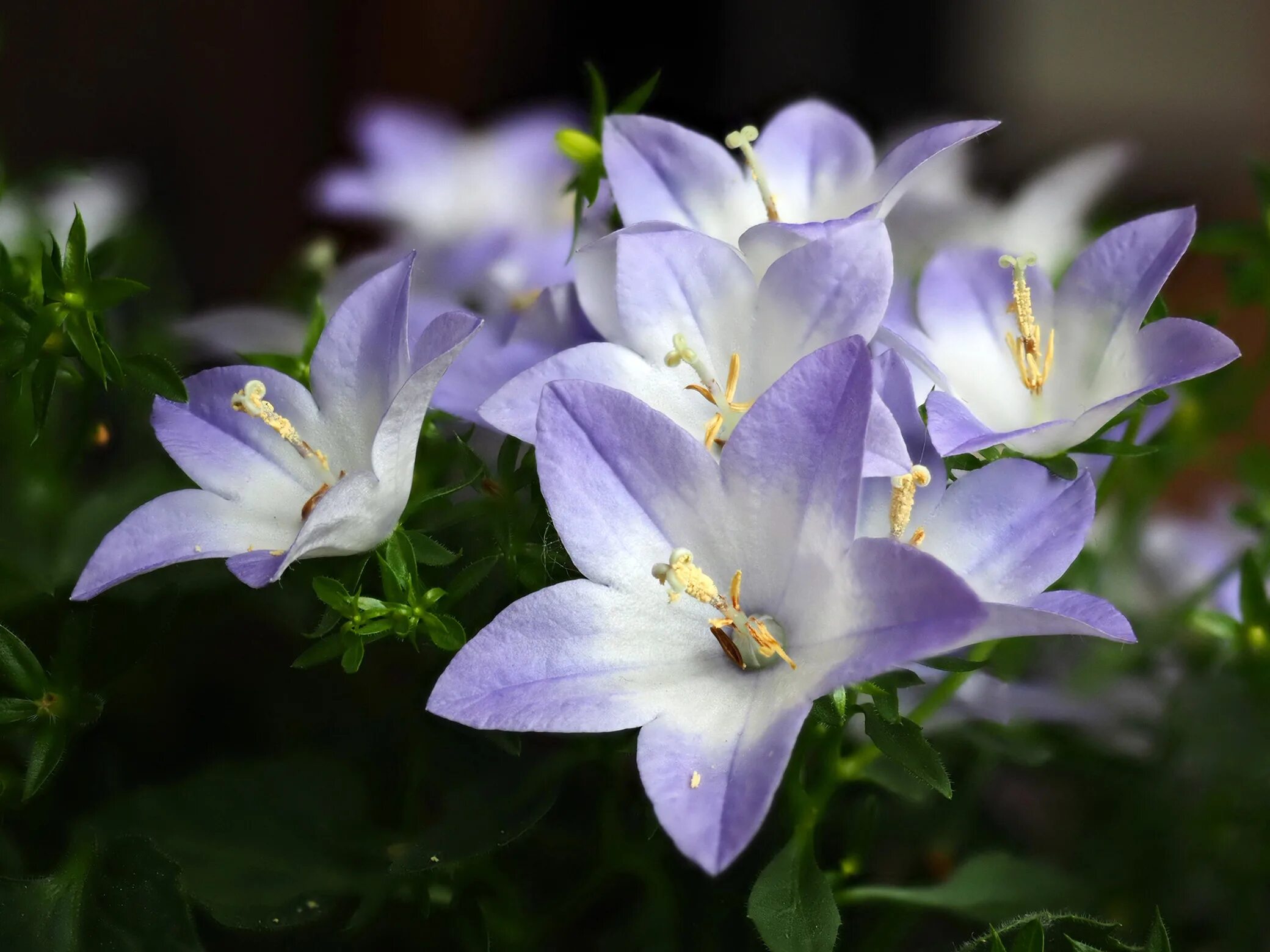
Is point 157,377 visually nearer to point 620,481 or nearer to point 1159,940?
point 620,481

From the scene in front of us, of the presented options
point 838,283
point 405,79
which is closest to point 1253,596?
point 838,283

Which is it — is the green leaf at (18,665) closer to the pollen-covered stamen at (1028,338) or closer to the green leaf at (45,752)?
the green leaf at (45,752)

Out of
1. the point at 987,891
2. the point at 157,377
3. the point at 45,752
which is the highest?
the point at 157,377

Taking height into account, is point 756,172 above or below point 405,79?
above

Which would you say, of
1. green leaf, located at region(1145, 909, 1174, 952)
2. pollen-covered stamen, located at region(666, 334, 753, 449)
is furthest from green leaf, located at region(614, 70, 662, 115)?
green leaf, located at region(1145, 909, 1174, 952)

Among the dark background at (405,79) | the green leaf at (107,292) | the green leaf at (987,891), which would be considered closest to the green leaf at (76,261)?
the green leaf at (107,292)
